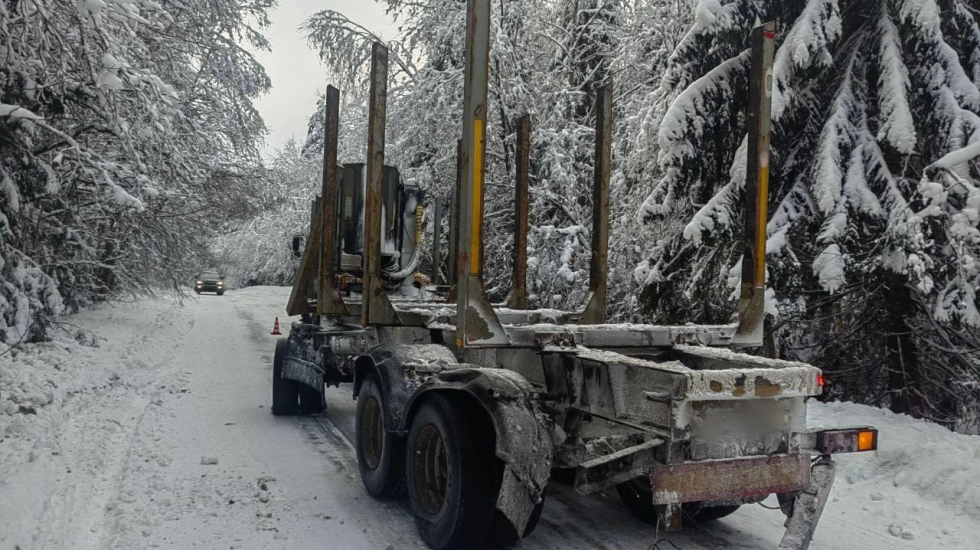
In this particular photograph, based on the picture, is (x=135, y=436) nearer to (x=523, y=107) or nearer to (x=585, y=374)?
(x=585, y=374)

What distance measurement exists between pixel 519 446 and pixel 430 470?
1.08 meters

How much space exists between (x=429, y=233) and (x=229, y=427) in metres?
8.47

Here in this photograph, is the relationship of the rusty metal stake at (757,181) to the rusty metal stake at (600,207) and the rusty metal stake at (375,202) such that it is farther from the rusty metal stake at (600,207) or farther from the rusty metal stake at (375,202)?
the rusty metal stake at (375,202)

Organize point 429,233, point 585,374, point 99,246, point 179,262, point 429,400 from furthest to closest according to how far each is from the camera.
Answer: point 179,262 → point 429,233 → point 99,246 → point 429,400 → point 585,374

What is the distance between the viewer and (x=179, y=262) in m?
17.5

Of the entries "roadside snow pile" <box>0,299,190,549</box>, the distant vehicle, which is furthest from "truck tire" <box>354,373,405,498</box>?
the distant vehicle

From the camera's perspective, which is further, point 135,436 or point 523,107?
point 523,107

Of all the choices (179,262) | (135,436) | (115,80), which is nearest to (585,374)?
(115,80)

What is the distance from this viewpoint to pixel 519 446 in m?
3.99

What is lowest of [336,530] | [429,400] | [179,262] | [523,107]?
[336,530]

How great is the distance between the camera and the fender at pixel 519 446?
3988 millimetres

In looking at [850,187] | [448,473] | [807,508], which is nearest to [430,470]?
[448,473]

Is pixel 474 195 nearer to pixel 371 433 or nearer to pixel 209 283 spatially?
pixel 371 433

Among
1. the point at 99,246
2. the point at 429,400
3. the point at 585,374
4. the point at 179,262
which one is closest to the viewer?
the point at 585,374
